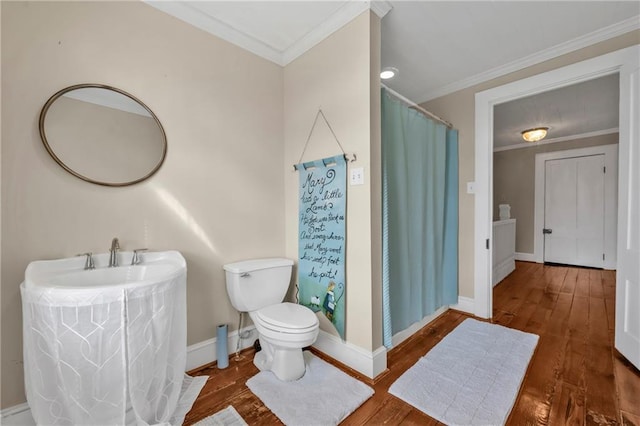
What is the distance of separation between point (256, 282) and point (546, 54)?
2953 mm

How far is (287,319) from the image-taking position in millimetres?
1584

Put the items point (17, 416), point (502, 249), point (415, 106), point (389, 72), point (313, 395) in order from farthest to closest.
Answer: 1. point (502, 249)
2. point (389, 72)
3. point (415, 106)
4. point (313, 395)
5. point (17, 416)

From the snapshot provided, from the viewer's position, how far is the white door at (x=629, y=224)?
174 cm

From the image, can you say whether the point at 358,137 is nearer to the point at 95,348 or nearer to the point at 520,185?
the point at 95,348

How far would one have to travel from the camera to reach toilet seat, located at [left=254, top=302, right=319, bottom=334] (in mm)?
1520

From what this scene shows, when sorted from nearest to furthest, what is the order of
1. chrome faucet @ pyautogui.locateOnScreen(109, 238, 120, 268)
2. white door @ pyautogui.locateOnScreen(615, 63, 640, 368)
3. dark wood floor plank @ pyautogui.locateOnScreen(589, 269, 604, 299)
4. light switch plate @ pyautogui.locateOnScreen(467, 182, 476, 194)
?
chrome faucet @ pyautogui.locateOnScreen(109, 238, 120, 268) < white door @ pyautogui.locateOnScreen(615, 63, 640, 368) < light switch plate @ pyautogui.locateOnScreen(467, 182, 476, 194) < dark wood floor plank @ pyautogui.locateOnScreen(589, 269, 604, 299)

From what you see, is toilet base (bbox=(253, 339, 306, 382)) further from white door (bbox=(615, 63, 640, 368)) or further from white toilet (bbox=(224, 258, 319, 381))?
white door (bbox=(615, 63, 640, 368))

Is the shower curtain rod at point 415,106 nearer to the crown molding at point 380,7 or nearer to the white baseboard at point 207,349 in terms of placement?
the crown molding at point 380,7

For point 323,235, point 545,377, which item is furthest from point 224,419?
point 545,377

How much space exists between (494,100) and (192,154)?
268cm

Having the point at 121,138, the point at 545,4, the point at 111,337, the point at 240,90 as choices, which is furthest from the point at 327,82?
the point at 111,337

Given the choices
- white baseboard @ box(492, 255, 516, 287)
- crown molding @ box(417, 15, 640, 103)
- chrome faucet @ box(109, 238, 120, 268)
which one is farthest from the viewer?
white baseboard @ box(492, 255, 516, 287)

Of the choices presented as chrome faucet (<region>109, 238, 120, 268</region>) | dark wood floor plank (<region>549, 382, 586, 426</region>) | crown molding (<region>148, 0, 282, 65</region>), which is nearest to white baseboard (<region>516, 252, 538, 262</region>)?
dark wood floor plank (<region>549, 382, 586, 426</region>)

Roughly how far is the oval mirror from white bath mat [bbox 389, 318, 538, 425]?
79.7 inches
